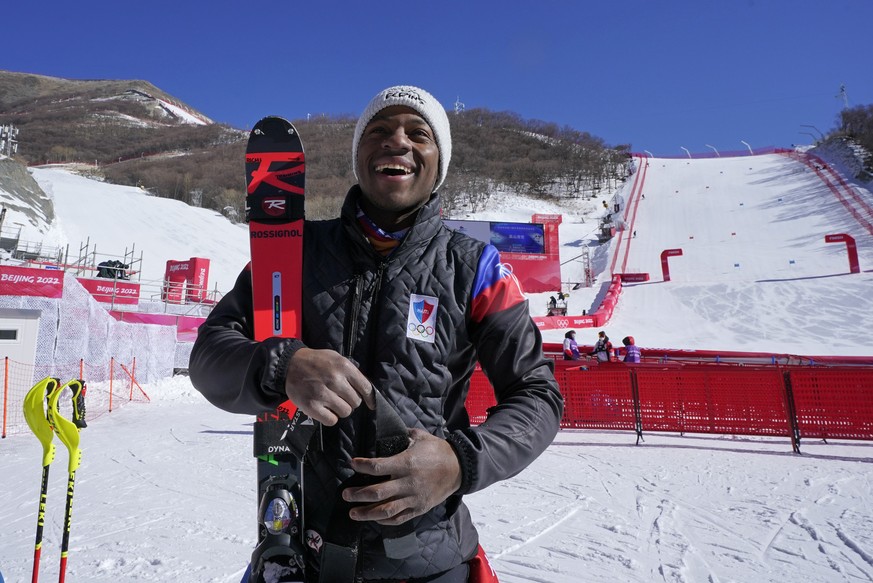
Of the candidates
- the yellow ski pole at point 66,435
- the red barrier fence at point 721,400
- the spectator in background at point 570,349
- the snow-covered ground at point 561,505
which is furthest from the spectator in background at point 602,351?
the yellow ski pole at point 66,435

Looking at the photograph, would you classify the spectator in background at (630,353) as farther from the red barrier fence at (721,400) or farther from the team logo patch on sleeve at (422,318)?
the team logo patch on sleeve at (422,318)

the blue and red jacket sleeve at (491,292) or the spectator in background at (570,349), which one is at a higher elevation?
the blue and red jacket sleeve at (491,292)

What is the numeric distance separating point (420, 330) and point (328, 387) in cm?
42

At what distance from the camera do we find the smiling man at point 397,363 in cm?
97

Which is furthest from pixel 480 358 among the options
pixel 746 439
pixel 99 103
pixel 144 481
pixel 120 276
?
pixel 99 103

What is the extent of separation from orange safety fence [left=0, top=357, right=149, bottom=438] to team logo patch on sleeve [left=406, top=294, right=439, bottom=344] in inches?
378

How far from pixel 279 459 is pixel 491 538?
3.50 meters

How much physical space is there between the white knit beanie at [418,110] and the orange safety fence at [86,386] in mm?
9486

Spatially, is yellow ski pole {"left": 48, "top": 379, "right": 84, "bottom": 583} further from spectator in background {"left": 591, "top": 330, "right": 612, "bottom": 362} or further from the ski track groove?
spectator in background {"left": 591, "top": 330, "right": 612, "bottom": 362}

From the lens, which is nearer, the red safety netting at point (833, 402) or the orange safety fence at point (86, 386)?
the red safety netting at point (833, 402)

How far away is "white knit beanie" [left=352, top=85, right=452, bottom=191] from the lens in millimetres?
1477

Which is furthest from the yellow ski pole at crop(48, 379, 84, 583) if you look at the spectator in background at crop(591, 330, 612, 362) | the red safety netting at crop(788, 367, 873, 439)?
the spectator in background at crop(591, 330, 612, 362)

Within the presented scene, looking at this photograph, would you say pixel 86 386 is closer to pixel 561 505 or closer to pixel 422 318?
pixel 561 505

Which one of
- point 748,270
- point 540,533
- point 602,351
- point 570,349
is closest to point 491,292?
point 540,533
